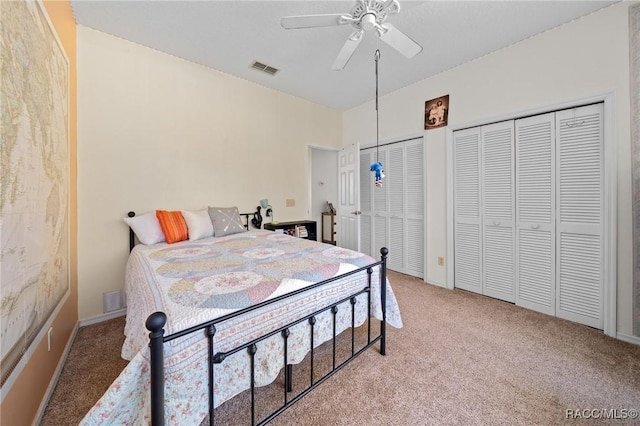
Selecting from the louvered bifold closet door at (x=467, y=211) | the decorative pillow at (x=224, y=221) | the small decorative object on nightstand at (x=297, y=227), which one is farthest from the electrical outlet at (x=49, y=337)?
the louvered bifold closet door at (x=467, y=211)

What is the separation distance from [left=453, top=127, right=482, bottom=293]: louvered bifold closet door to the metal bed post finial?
10.5 feet

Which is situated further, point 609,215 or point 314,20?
point 609,215

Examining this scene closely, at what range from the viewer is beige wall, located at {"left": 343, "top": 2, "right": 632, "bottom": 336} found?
1981 millimetres

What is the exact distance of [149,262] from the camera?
1725 mm

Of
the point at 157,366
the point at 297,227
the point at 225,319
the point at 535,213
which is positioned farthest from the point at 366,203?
the point at 157,366

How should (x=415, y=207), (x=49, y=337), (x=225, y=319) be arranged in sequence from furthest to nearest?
(x=415, y=207) < (x=49, y=337) < (x=225, y=319)

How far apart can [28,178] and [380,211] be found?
3.74 meters

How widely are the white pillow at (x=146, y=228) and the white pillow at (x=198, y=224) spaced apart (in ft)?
0.85

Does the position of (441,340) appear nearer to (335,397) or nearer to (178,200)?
(335,397)

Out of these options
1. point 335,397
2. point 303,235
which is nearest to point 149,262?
point 335,397

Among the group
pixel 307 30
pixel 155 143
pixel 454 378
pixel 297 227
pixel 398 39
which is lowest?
pixel 454 378

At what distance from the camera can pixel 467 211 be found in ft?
9.84

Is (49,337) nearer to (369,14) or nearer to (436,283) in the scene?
(369,14)

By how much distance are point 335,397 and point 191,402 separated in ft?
2.71
